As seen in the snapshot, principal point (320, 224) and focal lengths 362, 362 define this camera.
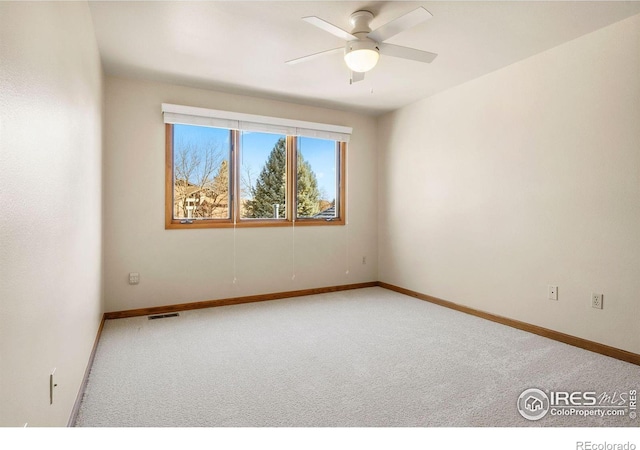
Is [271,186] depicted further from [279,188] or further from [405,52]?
[405,52]

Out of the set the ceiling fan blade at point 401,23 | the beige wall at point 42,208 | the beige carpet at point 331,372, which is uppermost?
the ceiling fan blade at point 401,23

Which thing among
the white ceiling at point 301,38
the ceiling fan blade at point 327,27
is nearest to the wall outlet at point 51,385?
the ceiling fan blade at point 327,27

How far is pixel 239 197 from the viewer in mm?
4230

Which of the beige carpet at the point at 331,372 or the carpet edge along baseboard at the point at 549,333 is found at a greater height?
the carpet edge along baseboard at the point at 549,333

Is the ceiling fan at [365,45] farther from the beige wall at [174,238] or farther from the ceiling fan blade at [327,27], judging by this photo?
the beige wall at [174,238]

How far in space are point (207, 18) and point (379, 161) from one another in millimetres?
3071

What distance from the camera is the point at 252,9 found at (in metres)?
2.39

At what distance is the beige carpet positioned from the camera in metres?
1.82

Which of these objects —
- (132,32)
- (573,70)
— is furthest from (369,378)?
(132,32)

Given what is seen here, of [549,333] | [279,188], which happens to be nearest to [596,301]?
[549,333]

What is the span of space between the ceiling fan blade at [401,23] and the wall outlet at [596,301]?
7.69ft

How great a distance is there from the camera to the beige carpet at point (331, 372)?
71.8 inches

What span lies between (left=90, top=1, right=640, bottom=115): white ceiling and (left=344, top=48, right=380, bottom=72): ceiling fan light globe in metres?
0.25

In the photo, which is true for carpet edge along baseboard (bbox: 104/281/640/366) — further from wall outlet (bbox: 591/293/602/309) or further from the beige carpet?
wall outlet (bbox: 591/293/602/309)
